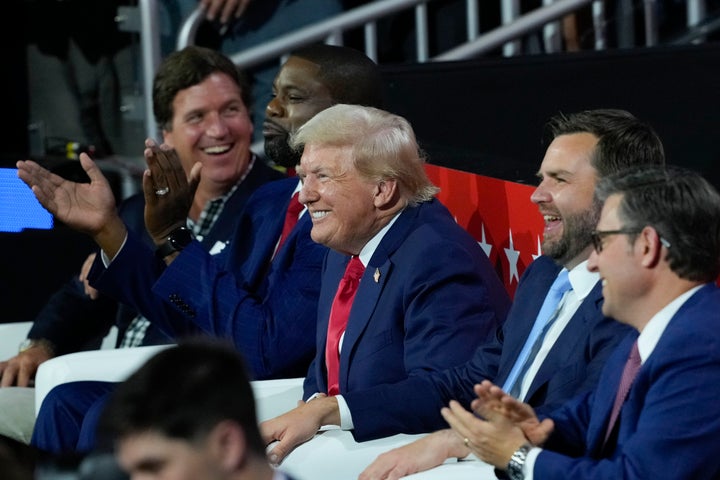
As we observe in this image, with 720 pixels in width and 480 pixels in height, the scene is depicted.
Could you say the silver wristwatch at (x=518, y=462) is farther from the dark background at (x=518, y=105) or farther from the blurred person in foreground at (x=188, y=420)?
the dark background at (x=518, y=105)

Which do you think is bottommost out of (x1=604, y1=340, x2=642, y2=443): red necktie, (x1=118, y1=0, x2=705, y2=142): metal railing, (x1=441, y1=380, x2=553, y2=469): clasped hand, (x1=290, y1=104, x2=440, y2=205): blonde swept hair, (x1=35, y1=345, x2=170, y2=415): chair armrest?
(x1=35, y1=345, x2=170, y2=415): chair armrest

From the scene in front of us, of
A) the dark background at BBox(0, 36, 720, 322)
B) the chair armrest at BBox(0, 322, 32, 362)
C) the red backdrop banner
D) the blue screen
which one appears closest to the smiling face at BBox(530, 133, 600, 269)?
the red backdrop banner

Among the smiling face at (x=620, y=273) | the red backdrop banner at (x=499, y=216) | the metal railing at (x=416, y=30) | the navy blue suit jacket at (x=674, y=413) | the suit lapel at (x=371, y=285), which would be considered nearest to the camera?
the navy blue suit jacket at (x=674, y=413)

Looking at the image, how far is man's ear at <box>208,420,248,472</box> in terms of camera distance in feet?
6.51

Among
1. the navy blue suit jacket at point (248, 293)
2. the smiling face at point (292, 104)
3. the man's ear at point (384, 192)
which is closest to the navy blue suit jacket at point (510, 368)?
the man's ear at point (384, 192)

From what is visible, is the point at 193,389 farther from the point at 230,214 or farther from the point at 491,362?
the point at 230,214

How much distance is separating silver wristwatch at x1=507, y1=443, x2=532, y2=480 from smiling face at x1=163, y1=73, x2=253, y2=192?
2327 millimetres

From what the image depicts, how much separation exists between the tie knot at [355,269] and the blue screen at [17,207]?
4.70ft

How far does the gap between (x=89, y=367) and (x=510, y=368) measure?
1.47 meters

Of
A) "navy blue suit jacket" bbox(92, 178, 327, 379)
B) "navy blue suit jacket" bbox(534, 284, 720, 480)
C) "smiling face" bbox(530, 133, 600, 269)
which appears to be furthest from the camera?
"navy blue suit jacket" bbox(92, 178, 327, 379)

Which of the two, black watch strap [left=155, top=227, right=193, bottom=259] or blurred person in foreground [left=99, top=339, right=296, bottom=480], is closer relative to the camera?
blurred person in foreground [left=99, top=339, right=296, bottom=480]

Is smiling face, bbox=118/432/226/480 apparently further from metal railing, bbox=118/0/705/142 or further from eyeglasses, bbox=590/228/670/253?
metal railing, bbox=118/0/705/142

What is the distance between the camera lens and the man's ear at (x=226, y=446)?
6.51 feet

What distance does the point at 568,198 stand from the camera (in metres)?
3.39
